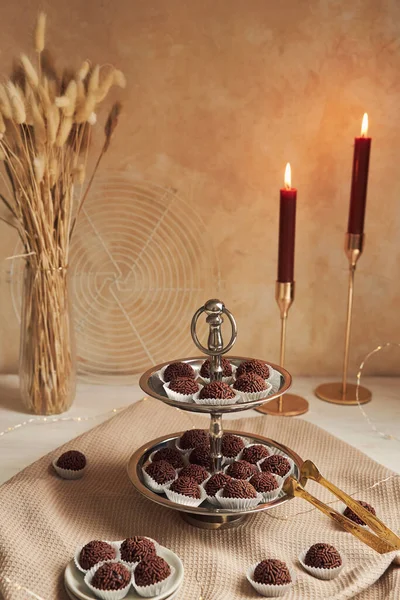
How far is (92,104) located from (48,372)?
464 mm

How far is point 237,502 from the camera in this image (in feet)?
2.93

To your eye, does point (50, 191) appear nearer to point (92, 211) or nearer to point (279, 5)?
point (92, 211)

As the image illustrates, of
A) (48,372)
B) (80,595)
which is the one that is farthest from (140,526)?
(48,372)

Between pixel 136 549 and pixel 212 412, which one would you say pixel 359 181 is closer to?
pixel 212 412

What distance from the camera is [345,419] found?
1329 mm

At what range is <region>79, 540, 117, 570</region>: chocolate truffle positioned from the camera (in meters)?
0.82

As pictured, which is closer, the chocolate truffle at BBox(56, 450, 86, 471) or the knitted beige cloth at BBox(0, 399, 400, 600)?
the knitted beige cloth at BBox(0, 399, 400, 600)

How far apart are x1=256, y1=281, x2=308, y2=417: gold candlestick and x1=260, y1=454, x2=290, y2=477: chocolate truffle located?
354mm

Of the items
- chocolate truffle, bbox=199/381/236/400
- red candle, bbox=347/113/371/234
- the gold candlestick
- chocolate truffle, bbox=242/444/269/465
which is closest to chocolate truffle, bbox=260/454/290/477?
chocolate truffle, bbox=242/444/269/465

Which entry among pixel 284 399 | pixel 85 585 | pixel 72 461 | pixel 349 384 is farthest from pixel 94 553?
pixel 349 384

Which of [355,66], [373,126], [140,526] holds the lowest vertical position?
[140,526]

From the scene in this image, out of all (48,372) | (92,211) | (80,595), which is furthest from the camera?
(92,211)

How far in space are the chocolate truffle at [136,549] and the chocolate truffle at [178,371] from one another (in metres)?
0.21

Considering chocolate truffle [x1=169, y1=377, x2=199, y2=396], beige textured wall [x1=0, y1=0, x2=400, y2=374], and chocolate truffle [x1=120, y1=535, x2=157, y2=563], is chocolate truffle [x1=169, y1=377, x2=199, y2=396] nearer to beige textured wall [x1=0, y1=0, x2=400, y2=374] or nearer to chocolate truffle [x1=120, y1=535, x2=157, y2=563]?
chocolate truffle [x1=120, y1=535, x2=157, y2=563]
